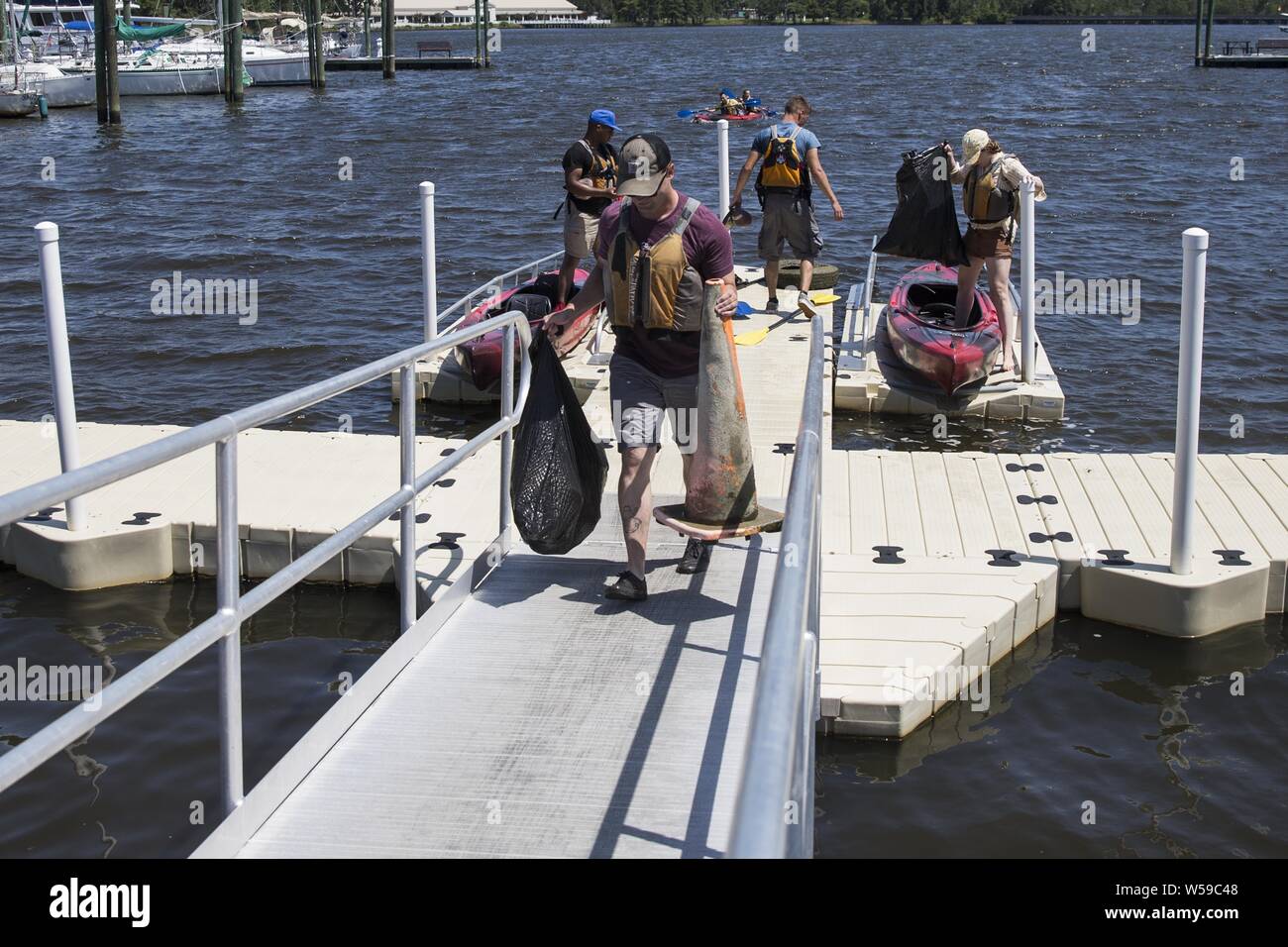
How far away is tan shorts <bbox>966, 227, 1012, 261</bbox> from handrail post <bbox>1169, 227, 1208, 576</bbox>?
401 cm

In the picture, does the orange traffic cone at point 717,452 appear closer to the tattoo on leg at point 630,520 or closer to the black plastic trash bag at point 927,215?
the tattoo on leg at point 630,520

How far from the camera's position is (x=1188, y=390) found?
7043 millimetres

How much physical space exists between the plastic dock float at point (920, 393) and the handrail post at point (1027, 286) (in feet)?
0.36

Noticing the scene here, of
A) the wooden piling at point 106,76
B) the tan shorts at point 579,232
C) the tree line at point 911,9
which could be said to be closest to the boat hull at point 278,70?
the wooden piling at point 106,76

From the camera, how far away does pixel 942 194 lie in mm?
11727

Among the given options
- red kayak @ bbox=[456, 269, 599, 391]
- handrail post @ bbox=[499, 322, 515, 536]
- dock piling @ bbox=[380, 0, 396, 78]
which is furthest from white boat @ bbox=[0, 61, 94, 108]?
handrail post @ bbox=[499, 322, 515, 536]

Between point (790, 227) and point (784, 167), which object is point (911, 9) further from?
point (784, 167)

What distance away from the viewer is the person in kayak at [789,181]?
39.1ft

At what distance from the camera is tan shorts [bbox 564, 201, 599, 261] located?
11.4 metres

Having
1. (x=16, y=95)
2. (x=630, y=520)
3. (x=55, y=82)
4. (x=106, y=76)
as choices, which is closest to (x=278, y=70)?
(x=55, y=82)

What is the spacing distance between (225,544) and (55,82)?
46.9 m

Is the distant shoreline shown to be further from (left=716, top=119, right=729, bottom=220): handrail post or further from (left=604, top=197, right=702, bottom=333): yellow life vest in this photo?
(left=604, top=197, right=702, bottom=333): yellow life vest

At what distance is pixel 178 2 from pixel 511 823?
11306 centimetres
